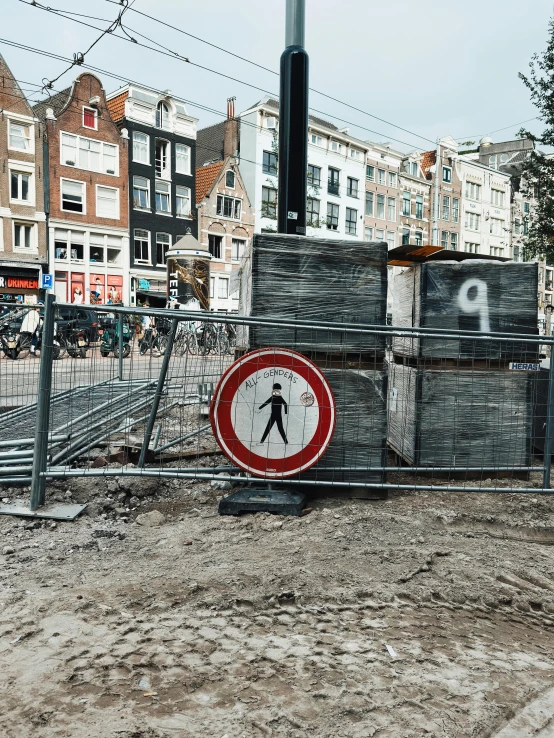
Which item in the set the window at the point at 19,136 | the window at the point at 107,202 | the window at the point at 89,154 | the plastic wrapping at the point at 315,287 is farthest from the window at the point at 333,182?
the plastic wrapping at the point at 315,287

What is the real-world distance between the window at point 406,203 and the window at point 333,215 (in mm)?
8510

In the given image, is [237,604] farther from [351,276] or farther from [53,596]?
[351,276]

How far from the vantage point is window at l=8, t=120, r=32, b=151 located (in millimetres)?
31967

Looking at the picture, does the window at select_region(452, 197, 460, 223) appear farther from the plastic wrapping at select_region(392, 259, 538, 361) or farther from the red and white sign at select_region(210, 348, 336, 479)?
the red and white sign at select_region(210, 348, 336, 479)

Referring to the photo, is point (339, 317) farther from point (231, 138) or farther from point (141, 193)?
point (231, 138)

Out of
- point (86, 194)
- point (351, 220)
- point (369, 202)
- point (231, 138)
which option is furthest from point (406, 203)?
point (86, 194)

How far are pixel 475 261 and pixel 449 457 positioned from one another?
1.69 metres

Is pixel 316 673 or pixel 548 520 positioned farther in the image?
pixel 548 520

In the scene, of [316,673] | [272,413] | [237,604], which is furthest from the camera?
[272,413]

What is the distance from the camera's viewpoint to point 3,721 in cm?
209

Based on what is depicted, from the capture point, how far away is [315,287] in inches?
182

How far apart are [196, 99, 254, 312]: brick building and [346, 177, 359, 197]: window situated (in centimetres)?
1042

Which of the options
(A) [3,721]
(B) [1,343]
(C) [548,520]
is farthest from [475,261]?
(B) [1,343]

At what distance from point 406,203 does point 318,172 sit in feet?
36.3
